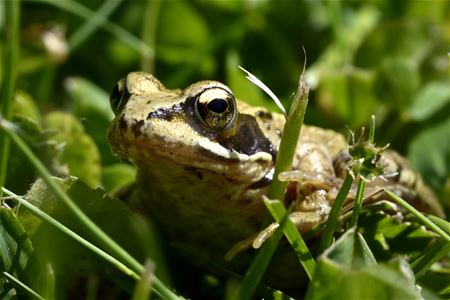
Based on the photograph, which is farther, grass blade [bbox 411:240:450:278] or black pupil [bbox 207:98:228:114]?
black pupil [bbox 207:98:228:114]

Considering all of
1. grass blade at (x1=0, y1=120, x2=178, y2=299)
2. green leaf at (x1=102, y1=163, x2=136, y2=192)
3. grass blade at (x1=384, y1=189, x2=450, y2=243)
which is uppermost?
green leaf at (x1=102, y1=163, x2=136, y2=192)

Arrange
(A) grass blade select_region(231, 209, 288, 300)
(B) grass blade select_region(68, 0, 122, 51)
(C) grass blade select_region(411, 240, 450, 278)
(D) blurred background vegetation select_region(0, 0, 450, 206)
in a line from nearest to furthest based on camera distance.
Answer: (A) grass blade select_region(231, 209, 288, 300), (C) grass blade select_region(411, 240, 450, 278), (D) blurred background vegetation select_region(0, 0, 450, 206), (B) grass blade select_region(68, 0, 122, 51)

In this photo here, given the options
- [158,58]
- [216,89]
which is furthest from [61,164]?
[158,58]

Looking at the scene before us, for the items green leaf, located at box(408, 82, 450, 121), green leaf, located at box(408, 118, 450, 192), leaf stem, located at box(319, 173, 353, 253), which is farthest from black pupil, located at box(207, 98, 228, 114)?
green leaf, located at box(408, 82, 450, 121)

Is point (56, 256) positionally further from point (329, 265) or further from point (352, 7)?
point (352, 7)

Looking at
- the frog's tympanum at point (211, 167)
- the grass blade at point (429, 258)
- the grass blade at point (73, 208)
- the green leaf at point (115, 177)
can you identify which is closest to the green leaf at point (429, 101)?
the frog's tympanum at point (211, 167)

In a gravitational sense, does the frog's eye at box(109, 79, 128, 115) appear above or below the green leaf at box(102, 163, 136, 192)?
below

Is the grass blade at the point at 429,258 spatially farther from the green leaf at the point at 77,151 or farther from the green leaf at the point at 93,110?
the green leaf at the point at 93,110

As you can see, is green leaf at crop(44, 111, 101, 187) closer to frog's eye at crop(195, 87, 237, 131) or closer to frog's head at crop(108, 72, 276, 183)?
frog's head at crop(108, 72, 276, 183)
